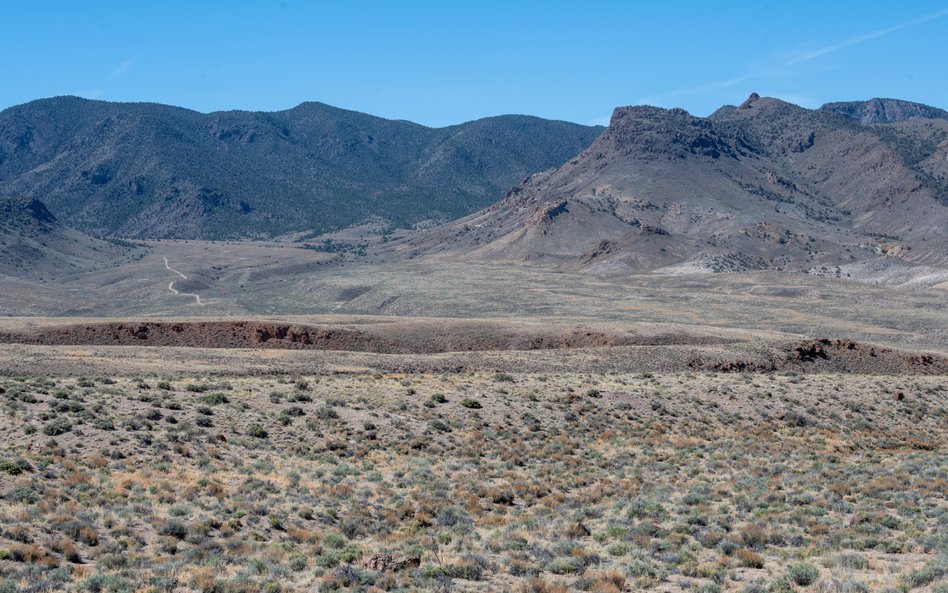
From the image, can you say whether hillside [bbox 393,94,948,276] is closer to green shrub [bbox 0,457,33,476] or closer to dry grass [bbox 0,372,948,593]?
dry grass [bbox 0,372,948,593]

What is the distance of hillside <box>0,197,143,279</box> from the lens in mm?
141500

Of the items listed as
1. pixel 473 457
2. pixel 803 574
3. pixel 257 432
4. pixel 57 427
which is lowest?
pixel 473 457

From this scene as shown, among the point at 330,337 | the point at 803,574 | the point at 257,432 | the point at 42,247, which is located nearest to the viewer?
the point at 803,574

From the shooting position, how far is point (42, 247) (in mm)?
155500

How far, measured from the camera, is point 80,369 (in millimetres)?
34125

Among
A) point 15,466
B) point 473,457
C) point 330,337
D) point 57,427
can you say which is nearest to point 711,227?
point 330,337

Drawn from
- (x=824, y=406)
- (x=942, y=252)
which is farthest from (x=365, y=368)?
(x=942, y=252)

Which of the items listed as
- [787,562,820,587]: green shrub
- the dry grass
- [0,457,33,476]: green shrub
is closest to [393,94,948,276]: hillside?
the dry grass

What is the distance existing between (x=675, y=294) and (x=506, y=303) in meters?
22.2

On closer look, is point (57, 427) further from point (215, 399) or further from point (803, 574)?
point (803, 574)

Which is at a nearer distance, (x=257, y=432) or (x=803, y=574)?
(x=803, y=574)

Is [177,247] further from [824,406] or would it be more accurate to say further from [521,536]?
[521,536]

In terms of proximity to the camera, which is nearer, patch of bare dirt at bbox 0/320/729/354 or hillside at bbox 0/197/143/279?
patch of bare dirt at bbox 0/320/729/354

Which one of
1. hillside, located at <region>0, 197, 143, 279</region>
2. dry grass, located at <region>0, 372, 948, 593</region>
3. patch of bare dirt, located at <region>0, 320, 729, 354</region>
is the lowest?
dry grass, located at <region>0, 372, 948, 593</region>
